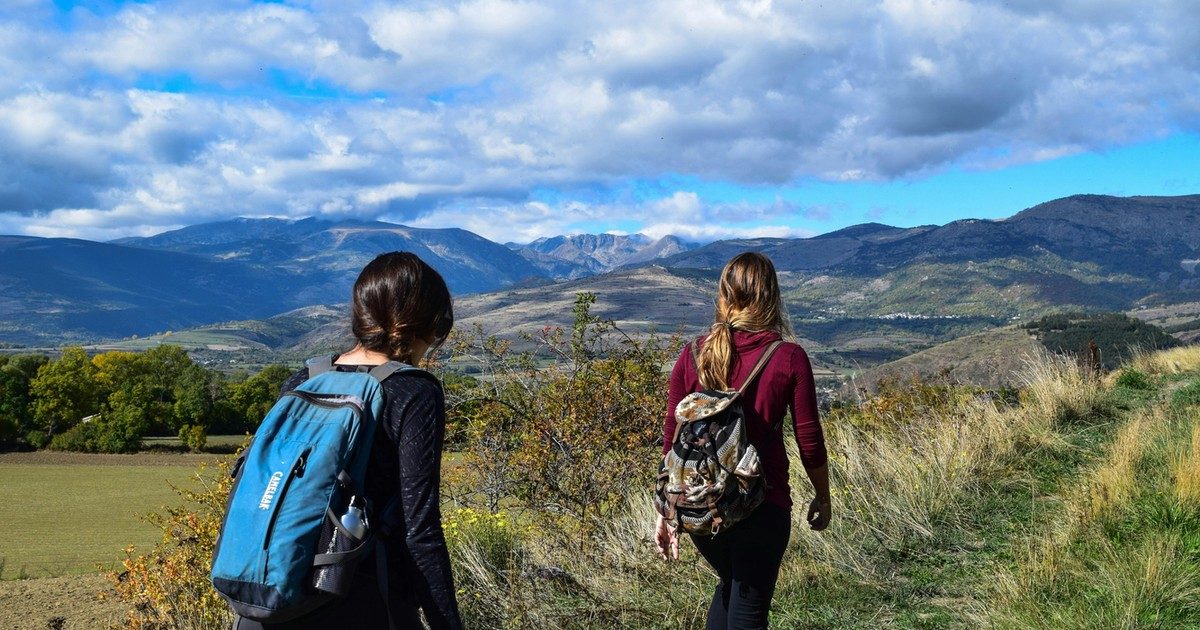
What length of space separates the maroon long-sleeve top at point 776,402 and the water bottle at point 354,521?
1.34m

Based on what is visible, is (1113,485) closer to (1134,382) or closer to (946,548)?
(946,548)

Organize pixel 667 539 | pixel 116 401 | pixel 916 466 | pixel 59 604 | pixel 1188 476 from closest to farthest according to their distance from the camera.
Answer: pixel 667 539, pixel 1188 476, pixel 916 466, pixel 59 604, pixel 116 401

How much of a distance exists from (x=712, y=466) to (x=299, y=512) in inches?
51.8

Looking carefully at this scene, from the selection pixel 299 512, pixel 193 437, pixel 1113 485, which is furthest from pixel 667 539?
pixel 193 437

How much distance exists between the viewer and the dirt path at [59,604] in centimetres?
1255

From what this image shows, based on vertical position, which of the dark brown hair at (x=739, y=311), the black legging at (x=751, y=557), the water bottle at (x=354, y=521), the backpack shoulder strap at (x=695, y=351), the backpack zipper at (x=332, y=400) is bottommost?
the black legging at (x=751, y=557)

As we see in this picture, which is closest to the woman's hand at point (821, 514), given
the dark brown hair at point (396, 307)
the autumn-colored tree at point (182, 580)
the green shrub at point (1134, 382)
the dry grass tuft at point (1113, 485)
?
the dark brown hair at point (396, 307)

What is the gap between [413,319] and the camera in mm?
2199

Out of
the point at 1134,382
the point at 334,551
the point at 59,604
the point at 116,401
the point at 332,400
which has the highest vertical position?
the point at 332,400

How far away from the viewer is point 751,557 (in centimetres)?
289

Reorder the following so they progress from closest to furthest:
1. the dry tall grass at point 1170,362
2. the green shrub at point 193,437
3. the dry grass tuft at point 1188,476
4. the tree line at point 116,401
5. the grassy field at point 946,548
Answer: the grassy field at point 946,548, the dry grass tuft at point 1188,476, the dry tall grass at point 1170,362, the green shrub at point 193,437, the tree line at point 116,401

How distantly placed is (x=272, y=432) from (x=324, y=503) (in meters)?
0.22

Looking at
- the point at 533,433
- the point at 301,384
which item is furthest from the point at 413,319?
the point at 533,433

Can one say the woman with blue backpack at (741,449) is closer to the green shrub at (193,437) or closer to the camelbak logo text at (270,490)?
the camelbak logo text at (270,490)
